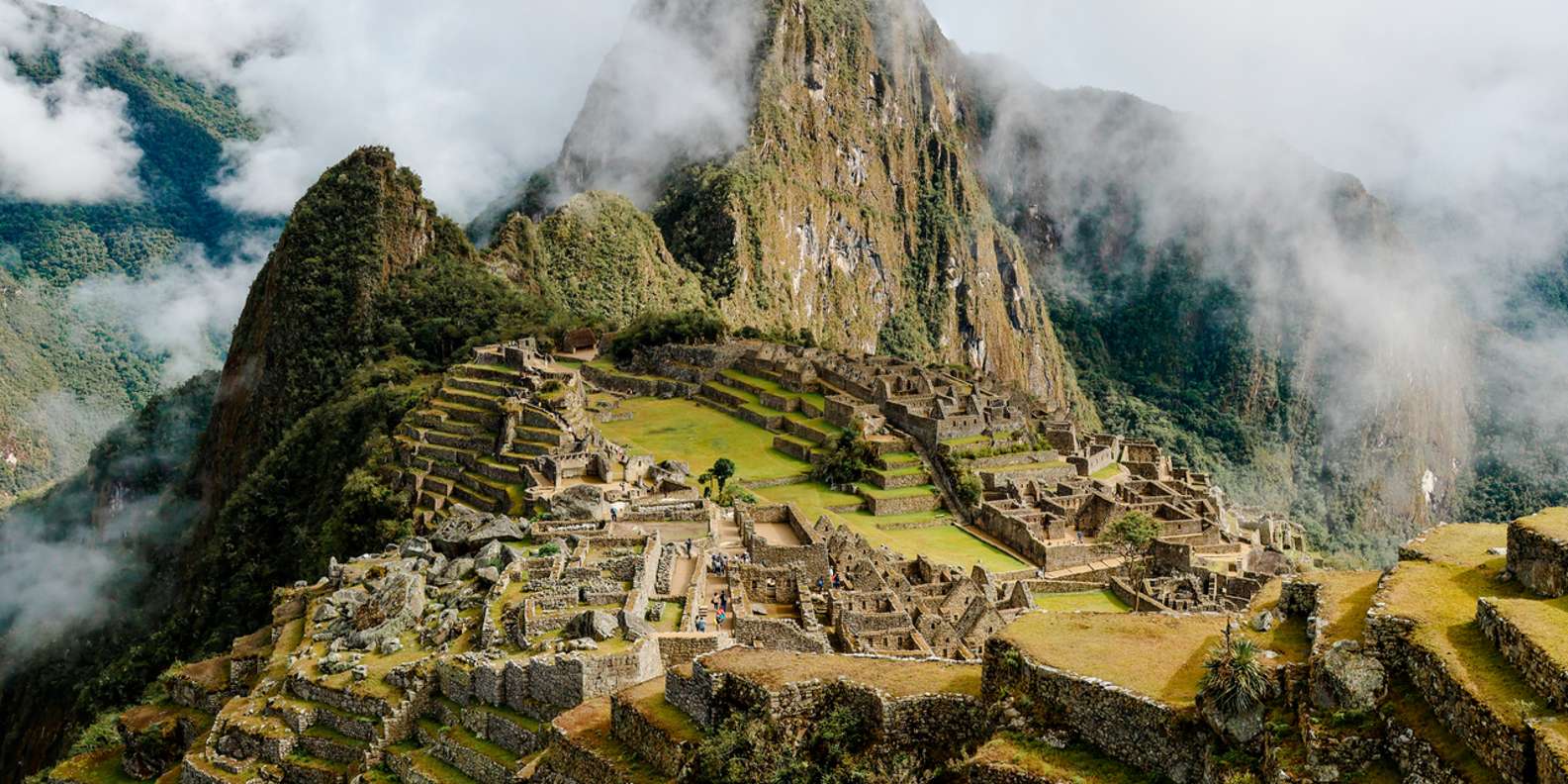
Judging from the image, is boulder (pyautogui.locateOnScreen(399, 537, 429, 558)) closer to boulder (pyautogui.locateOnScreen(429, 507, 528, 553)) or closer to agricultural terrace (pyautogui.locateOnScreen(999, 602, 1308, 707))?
boulder (pyautogui.locateOnScreen(429, 507, 528, 553))

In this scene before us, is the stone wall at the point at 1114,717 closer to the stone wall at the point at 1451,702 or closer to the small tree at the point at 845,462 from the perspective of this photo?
the stone wall at the point at 1451,702

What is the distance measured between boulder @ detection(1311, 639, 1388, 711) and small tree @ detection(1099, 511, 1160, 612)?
29.8m

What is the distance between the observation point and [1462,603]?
36.4ft

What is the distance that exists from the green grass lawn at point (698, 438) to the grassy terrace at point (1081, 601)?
61.0 ft

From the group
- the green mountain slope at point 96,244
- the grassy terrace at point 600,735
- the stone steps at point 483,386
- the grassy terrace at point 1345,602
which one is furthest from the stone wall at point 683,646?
the green mountain slope at point 96,244

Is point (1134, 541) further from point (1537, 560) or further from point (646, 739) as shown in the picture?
point (1537, 560)

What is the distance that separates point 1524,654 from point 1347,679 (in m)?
1.31

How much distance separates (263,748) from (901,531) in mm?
32912

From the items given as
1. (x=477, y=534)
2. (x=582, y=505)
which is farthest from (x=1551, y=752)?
(x=582, y=505)

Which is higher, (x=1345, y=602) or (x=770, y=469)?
(x=1345, y=602)

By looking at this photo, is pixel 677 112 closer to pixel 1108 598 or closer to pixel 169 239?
pixel 169 239

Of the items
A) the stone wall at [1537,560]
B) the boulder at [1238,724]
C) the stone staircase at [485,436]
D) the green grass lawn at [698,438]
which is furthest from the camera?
the green grass lawn at [698,438]

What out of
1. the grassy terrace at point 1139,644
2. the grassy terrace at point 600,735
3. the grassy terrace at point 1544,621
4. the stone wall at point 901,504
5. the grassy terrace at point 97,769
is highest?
the grassy terrace at point 1544,621

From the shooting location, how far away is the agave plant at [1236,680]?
10.4 metres
